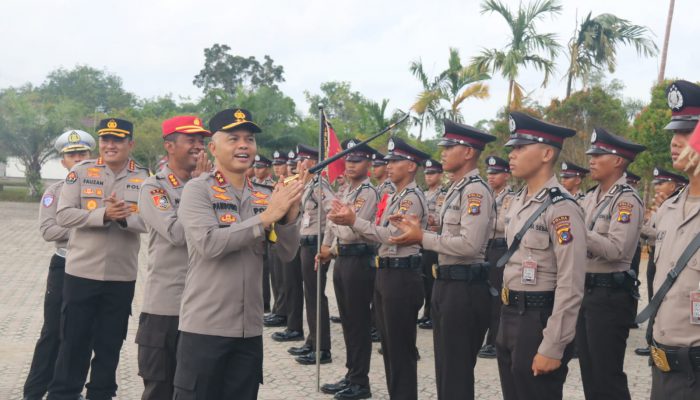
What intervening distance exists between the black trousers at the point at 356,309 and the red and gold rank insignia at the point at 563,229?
2.91 metres

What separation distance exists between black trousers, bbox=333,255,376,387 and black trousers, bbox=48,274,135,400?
2.11m

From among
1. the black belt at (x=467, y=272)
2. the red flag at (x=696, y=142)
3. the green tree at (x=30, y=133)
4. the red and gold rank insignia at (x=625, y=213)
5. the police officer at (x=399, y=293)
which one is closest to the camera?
the red flag at (x=696, y=142)

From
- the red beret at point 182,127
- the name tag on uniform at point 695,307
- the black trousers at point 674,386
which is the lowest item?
the black trousers at point 674,386

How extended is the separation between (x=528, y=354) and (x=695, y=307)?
1106 mm

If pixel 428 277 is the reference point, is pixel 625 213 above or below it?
above

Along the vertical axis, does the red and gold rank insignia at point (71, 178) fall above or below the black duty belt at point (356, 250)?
above

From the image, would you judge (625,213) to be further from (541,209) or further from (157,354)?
(157,354)

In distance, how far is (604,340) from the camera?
5.03 meters

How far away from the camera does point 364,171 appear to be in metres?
7.23

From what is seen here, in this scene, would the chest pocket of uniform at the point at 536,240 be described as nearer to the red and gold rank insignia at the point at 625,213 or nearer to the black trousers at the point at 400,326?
the red and gold rank insignia at the point at 625,213

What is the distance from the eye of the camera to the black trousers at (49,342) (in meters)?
5.56

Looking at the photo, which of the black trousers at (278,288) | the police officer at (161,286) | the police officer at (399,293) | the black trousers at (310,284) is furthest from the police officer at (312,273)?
the police officer at (161,286)

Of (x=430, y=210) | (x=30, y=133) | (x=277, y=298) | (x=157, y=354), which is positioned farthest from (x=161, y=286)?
(x=30, y=133)

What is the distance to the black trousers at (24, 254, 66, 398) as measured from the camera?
556 centimetres
